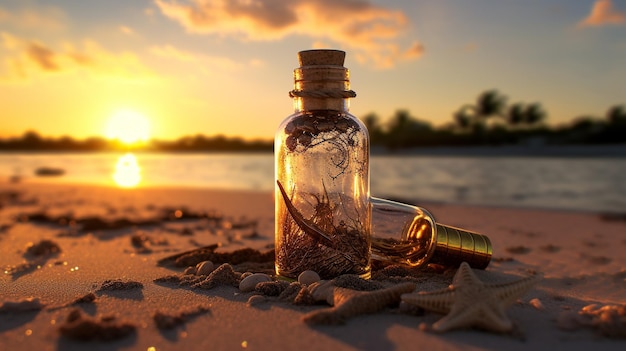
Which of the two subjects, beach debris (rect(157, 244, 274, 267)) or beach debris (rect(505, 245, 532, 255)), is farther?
beach debris (rect(505, 245, 532, 255))

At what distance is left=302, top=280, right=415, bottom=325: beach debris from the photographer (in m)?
2.02

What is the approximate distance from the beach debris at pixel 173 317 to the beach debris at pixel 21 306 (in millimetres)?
585

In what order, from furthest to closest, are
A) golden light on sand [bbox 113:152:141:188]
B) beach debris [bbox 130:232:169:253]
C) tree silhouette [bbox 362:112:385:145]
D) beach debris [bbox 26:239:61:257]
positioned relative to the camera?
A: tree silhouette [bbox 362:112:385:145] → golden light on sand [bbox 113:152:141:188] → beach debris [bbox 130:232:169:253] → beach debris [bbox 26:239:61:257]

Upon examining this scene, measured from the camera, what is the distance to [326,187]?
103 inches

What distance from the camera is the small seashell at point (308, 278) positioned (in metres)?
2.52

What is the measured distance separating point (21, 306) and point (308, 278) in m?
1.29

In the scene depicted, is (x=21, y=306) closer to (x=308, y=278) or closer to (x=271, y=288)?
(x=271, y=288)

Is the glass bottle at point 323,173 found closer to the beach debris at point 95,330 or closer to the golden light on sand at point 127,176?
the beach debris at point 95,330

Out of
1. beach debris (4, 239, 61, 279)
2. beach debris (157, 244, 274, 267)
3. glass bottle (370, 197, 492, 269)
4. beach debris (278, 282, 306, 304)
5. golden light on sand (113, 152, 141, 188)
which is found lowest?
golden light on sand (113, 152, 141, 188)

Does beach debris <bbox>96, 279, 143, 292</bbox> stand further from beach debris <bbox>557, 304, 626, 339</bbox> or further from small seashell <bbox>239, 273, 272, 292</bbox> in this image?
beach debris <bbox>557, 304, 626, 339</bbox>

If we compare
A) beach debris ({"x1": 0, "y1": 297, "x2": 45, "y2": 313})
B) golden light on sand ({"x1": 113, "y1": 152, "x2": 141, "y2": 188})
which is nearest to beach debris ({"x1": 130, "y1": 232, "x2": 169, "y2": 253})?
beach debris ({"x1": 0, "y1": 297, "x2": 45, "y2": 313})

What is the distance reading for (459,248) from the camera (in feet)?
9.87

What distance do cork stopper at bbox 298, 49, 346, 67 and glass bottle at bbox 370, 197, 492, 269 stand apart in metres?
0.90

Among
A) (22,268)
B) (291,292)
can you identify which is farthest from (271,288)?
(22,268)
